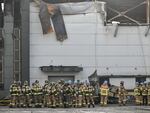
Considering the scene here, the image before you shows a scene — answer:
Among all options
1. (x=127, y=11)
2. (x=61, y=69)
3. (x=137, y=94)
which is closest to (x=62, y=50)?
(x=61, y=69)

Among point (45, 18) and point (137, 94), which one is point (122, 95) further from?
point (45, 18)

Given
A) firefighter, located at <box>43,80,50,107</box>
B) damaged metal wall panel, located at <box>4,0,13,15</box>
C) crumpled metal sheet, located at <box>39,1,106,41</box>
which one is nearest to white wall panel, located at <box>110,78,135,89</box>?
crumpled metal sheet, located at <box>39,1,106,41</box>

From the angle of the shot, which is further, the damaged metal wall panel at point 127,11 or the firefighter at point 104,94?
the damaged metal wall panel at point 127,11

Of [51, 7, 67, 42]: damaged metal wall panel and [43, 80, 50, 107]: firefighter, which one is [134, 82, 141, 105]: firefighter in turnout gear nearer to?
[43, 80, 50, 107]: firefighter

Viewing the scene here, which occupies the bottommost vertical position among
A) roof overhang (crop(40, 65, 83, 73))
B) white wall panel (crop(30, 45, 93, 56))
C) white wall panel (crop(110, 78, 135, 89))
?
white wall panel (crop(110, 78, 135, 89))

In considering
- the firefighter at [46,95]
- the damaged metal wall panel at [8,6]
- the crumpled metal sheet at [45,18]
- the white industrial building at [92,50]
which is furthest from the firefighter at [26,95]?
the crumpled metal sheet at [45,18]

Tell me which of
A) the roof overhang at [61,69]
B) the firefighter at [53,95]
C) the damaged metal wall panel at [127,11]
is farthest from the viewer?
the damaged metal wall panel at [127,11]

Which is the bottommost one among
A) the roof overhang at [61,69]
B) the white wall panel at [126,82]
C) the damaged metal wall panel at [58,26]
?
the white wall panel at [126,82]

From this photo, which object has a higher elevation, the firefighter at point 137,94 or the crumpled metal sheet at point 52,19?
the crumpled metal sheet at point 52,19

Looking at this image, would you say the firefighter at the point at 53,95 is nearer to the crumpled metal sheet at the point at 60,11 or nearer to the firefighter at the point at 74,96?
the firefighter at the point at 74,96

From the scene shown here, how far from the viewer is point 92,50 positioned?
40.6 meters

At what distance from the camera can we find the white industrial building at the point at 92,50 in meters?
40.3

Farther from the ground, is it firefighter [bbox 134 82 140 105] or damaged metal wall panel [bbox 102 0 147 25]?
damaged metal wall panel [bbox 102 0 147 25]

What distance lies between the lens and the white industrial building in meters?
40.3
